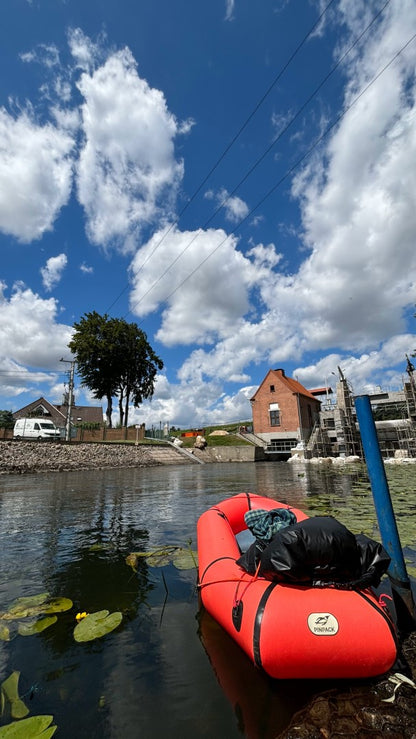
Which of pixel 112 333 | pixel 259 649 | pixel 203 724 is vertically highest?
pixel 112 333

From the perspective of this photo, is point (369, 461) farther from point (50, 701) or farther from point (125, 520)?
point (125, 520)

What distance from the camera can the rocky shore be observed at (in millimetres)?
18884

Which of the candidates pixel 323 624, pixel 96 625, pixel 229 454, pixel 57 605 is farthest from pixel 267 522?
pixel 229 454

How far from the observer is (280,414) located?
40.7 metres

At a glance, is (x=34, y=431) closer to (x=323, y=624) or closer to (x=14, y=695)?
(x=14, y=695)

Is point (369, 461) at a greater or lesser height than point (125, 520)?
greater

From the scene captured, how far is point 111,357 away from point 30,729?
39.0m

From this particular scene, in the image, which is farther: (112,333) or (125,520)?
(112,333)

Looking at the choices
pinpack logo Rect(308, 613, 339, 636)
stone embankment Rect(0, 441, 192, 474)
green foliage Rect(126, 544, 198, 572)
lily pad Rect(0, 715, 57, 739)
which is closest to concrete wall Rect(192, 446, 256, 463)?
stone embankment Rect(0, 441, 192, 474)

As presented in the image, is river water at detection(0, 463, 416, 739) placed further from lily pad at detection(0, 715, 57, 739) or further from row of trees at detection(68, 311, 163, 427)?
row of trees at detection(68, 311, 163, 427)

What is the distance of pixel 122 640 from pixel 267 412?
40062mm

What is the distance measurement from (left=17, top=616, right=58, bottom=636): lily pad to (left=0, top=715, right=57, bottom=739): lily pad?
1.21 meters

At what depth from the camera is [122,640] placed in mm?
2842

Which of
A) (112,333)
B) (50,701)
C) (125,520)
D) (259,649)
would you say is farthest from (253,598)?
(112,333)
